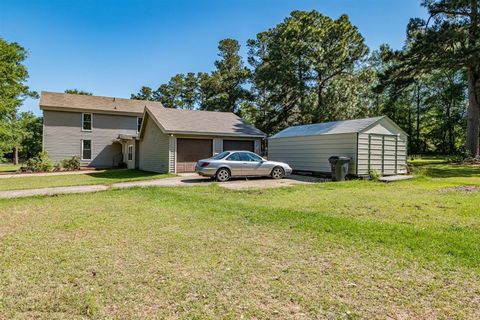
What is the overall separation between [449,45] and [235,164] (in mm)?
16676

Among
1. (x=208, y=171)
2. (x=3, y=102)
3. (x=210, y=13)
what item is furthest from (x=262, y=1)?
(x=3, y=102)

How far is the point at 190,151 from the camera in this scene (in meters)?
17.9

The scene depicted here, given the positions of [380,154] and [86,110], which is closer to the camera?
[380,154]

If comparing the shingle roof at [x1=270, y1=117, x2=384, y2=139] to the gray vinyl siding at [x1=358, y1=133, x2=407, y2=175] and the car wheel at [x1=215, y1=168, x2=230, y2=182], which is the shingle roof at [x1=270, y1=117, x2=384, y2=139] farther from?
the car wheel at [x1=215, y1=168, x2=230, y2=182]

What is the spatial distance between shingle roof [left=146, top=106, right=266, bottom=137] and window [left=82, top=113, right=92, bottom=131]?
289 inches

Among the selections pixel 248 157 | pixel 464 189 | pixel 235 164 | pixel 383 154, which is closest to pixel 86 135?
pixel 235 164

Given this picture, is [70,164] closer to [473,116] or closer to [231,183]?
[231,183]

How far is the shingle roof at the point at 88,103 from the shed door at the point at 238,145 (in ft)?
22.1

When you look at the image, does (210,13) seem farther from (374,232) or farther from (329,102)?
(329,102)

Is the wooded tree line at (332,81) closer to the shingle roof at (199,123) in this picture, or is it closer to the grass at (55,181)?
the shingle roof at (199,123)

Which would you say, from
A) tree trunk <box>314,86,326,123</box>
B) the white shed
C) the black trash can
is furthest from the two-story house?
tree trunk <box>314,86,326,123</box>

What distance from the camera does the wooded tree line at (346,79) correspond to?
781 inches

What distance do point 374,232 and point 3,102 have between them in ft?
94.0

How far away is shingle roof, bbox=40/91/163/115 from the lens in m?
22.7
